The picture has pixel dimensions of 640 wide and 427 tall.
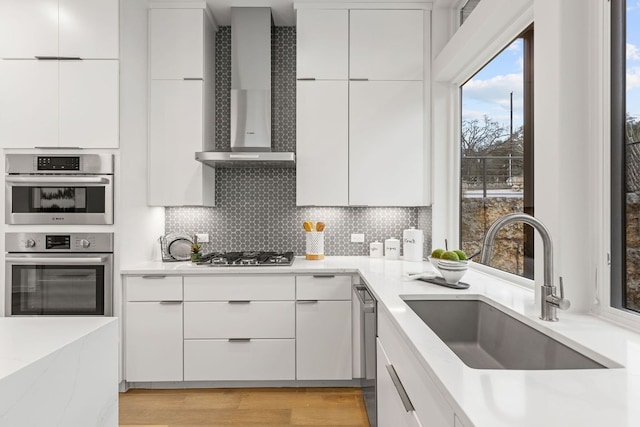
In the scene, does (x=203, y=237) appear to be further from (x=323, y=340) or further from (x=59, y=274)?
(x=323, y=340)

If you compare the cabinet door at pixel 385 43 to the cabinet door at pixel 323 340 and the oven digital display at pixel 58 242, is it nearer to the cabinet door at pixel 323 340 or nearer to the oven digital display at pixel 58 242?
the cabinet door at pixel 323 340

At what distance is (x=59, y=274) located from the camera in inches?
109

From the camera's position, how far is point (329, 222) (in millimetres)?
3527

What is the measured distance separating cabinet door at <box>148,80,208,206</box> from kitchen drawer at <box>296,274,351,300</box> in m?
1.01

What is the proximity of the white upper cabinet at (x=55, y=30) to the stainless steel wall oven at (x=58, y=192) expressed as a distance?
694mm

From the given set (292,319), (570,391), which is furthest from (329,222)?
(570,391)

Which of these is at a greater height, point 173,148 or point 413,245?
point 173,148

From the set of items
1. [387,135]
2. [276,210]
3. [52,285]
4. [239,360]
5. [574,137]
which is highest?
[387,135]

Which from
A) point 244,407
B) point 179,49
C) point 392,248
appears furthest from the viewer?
→ point 392,248

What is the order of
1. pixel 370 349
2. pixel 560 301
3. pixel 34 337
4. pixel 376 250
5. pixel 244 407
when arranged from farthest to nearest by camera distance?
pixel 376 250
pixel 244 407
pixel 370 349
pixel 560 301
pixel 34 337

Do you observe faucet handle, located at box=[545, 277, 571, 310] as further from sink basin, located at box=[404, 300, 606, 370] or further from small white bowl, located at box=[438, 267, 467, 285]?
small white bowl, located at box=[438, 267, 467, 285]

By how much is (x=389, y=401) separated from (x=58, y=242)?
2.34 meters

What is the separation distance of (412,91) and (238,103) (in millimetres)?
1323

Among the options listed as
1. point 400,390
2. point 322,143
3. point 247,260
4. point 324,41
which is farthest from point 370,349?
point 324,41
